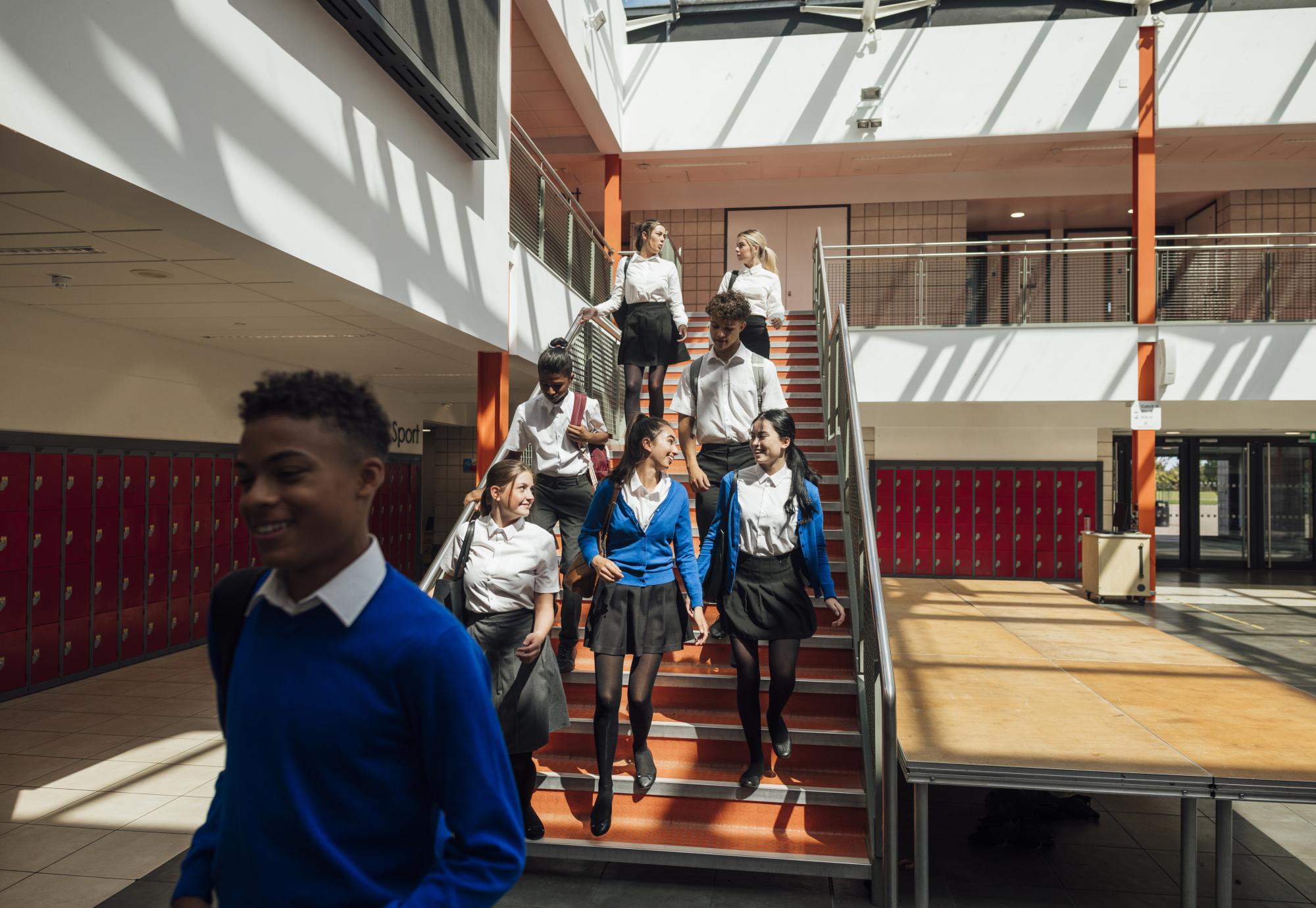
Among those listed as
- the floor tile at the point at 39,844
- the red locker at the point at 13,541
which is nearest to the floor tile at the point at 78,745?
the floor tile at the point at 39,844

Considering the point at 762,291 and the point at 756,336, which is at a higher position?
the point at 762,291

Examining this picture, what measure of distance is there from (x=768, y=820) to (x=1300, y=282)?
1106 cm

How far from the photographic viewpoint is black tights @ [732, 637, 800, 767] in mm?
3766

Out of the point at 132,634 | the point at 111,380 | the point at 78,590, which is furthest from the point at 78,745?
the point at 111,380

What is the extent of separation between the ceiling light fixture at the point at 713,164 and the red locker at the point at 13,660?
33.4 ft

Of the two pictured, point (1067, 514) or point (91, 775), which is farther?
point (1067, 514)

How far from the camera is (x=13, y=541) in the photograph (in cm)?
700

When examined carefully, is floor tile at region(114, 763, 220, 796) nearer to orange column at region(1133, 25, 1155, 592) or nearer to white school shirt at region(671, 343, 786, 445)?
white school shirt at region(671, 343, 786, 445)

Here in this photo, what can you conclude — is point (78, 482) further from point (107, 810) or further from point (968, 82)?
point (968, 82)

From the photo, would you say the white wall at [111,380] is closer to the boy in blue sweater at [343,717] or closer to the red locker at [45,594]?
the red locker at [45,594]

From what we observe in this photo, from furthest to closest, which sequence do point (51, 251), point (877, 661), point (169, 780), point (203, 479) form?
point (203, 479) → point (169, 780) → point (51, 251) → point (877, 661)

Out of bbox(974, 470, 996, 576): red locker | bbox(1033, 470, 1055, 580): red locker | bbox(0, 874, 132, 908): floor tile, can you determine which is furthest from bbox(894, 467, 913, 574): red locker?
bbox(0, 874, 132, 908): floor tile

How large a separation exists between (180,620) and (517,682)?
7.29 metres

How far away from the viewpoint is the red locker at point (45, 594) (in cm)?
718
